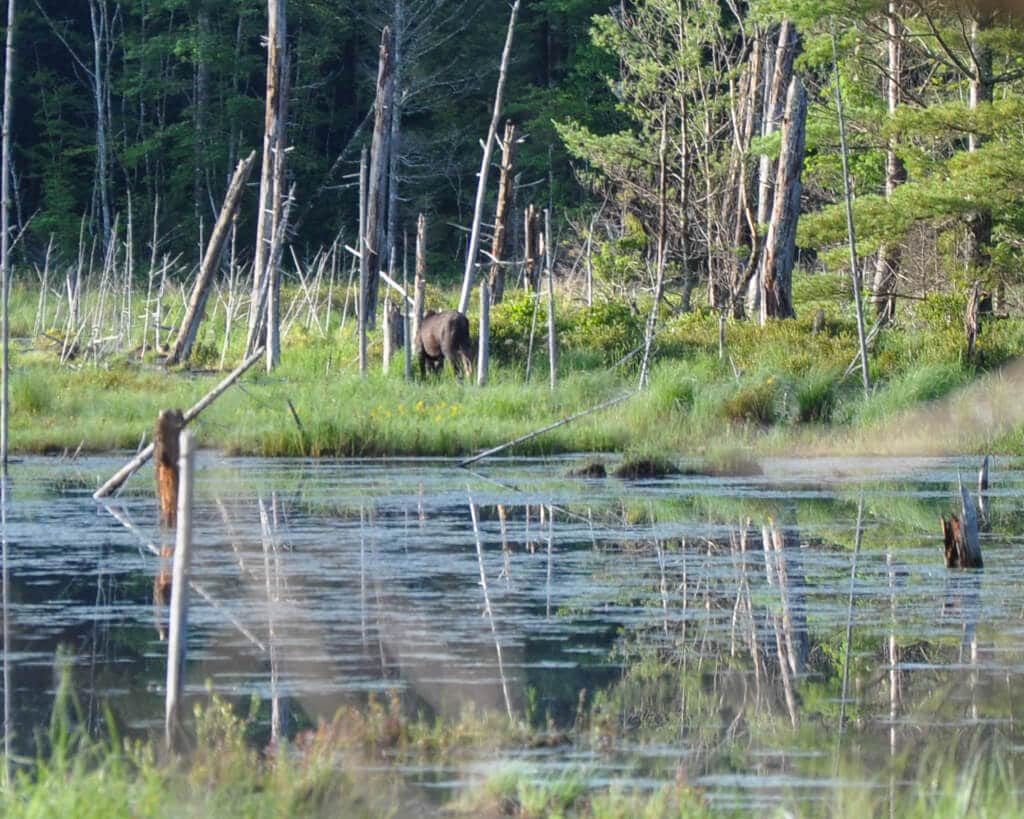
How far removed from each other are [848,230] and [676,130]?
42.2 feet

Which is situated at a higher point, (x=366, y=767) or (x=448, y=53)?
(x=448, y=53)

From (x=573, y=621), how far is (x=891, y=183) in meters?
21.1

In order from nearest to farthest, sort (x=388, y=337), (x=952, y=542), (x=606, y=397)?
(x=952, y=542) < (x=606, y=397) < (x=388, y=337)

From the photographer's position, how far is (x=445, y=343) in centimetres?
2578

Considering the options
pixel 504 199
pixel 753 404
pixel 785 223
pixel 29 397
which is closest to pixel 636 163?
pixel 504 199

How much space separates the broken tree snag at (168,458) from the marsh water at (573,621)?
0.30 metres

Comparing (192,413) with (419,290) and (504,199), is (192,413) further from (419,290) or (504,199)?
(504,199)

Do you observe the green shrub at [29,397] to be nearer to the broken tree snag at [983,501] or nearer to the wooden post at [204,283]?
the wooden post at [204,283]

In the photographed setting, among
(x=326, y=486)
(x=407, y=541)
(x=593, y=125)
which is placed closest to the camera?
(x=407, y=541)

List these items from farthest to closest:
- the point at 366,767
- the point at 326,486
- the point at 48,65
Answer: the point at 48,65 < the point at 326,486 < the point at 366,767

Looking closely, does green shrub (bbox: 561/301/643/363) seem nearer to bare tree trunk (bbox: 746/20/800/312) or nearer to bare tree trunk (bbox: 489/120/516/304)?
bare tree trunk (bbox: 489/120/516/304)

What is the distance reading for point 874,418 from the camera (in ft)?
73.3

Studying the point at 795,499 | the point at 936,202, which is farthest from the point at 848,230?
the point at 795,499

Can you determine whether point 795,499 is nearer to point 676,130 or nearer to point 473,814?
point 473,814
